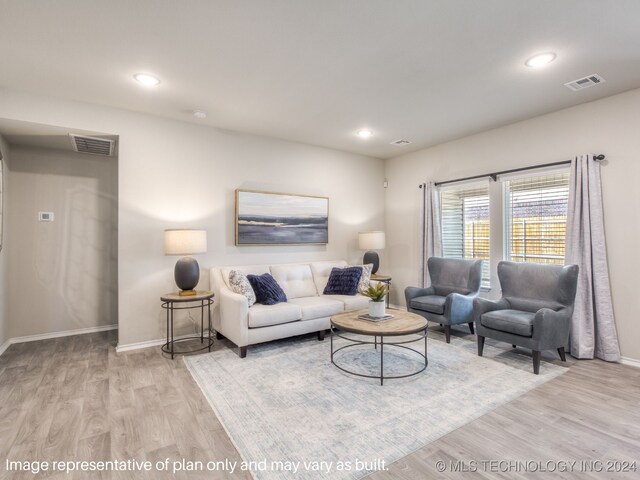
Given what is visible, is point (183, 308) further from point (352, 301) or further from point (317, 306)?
point (352, 301)

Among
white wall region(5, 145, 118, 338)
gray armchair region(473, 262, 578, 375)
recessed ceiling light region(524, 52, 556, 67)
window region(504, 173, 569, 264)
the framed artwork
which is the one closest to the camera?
recessed ceiling light region(524, 52, 556, 67)

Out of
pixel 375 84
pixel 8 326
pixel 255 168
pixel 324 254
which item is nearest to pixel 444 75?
pixel 375 84

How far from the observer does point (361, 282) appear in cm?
465

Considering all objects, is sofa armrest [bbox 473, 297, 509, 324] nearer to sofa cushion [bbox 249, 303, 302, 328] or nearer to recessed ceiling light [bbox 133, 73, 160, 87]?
sofa cushion [bbox 249, 303, 302, 328]

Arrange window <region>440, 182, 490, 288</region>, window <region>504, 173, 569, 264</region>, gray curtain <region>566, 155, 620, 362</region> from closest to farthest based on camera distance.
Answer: gray curtain <region>566, 155, 620, 362</region>
window <region>504, 173, 569, 264</region>
window <region>440, 182, 490, 288</region>

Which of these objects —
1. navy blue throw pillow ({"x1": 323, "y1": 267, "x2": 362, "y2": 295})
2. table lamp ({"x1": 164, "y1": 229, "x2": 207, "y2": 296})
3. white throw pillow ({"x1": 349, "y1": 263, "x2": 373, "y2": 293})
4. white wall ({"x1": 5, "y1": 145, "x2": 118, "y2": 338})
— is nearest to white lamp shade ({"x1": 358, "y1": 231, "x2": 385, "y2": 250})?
white throw pillow ({"x1": 349, "y1": 263, "x2": 373, "y2": 293})

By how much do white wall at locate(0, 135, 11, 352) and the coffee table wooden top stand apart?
365 centimetres

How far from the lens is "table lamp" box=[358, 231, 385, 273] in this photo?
5.25m

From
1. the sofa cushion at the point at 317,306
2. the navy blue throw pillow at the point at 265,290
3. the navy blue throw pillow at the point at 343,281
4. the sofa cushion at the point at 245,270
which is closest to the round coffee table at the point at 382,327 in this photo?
the sofa cushion at the point at 317,306

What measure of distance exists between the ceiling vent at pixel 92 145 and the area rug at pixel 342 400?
2691 mm

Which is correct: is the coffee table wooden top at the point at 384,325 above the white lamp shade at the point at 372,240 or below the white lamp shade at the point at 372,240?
below

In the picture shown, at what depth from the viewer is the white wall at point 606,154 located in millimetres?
3318

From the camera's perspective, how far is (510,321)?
327cm

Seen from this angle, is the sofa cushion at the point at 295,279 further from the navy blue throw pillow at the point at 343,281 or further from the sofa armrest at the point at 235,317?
the sofa armrest at the point at 235,317
